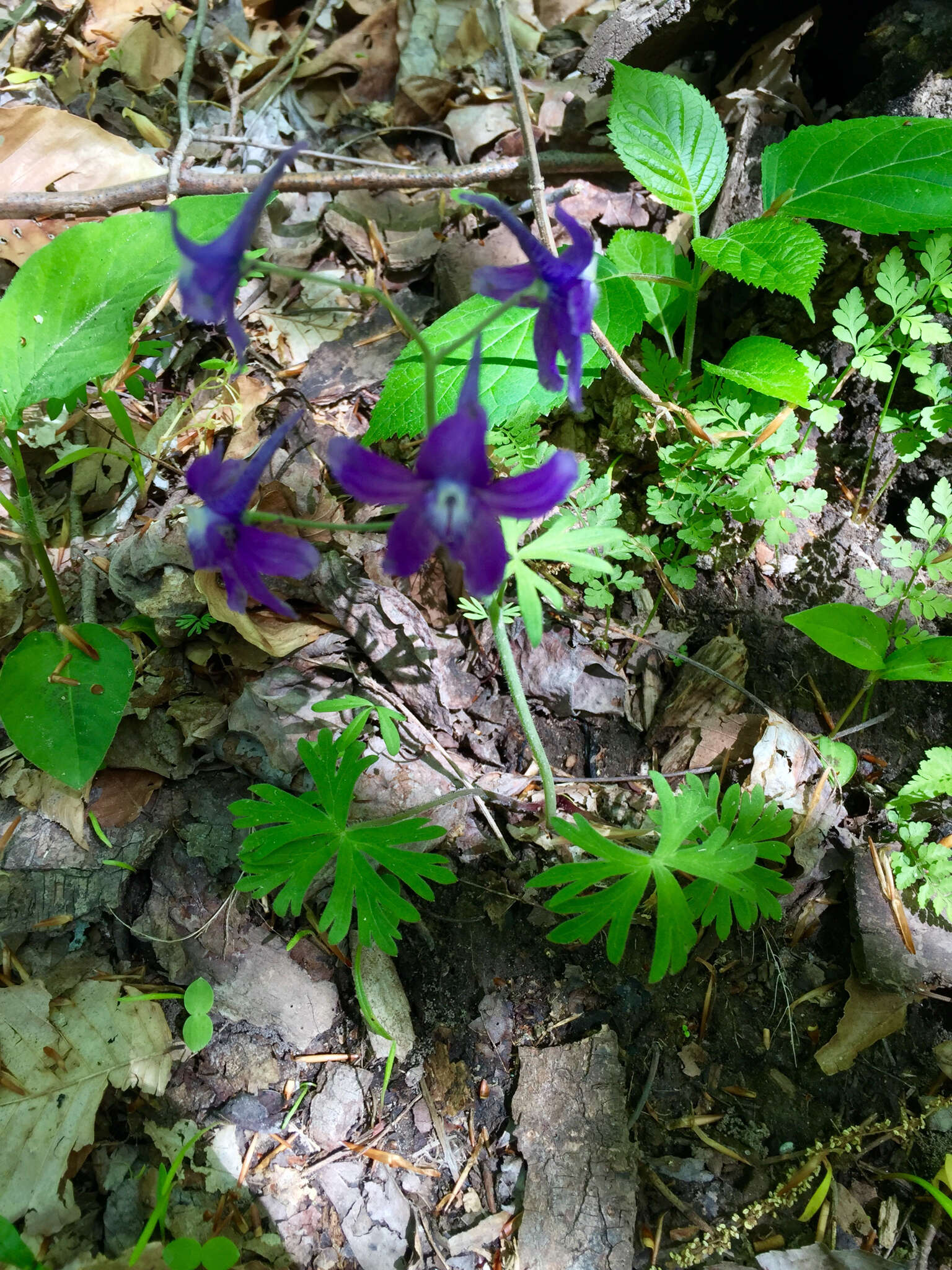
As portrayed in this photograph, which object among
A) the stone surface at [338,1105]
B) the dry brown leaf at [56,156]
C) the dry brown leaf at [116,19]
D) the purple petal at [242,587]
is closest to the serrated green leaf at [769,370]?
the purple petal at [242,587]

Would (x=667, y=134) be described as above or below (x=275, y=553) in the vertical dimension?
above

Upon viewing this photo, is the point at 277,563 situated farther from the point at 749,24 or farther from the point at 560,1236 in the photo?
the point at 749,24

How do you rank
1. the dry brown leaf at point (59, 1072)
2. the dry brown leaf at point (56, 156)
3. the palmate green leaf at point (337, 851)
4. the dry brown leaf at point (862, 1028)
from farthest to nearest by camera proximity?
1. the dry brown leaf at point (56, 156)
2. the dry brown leaf at point (862, 1028)
3. the palmate green leaf at point (337, 851)
4. the dry brown leaf at point (59, 1072)

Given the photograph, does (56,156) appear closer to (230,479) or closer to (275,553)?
(230,479)

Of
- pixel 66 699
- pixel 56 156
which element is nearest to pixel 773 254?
pixel 66 699

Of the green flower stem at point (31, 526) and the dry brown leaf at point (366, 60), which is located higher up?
the dry brown leaf at point (366, 60)

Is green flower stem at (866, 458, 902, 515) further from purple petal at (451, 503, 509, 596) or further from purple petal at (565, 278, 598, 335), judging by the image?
purple petal at (451, 503, 509, 596)

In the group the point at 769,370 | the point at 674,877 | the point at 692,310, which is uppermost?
the point at 692,310

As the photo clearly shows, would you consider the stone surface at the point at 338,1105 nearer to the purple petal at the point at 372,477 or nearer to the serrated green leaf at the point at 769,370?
the purple petal at the point at 372,477
